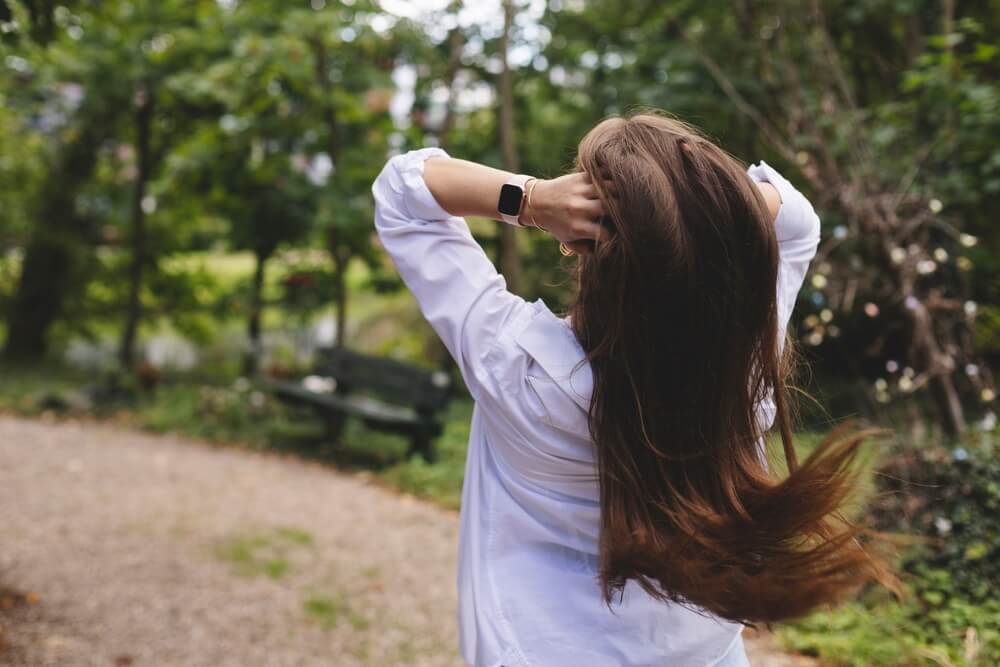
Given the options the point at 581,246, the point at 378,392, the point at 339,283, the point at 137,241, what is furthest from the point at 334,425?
the point at 581,246

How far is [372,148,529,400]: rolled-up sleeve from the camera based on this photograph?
1.22 meters

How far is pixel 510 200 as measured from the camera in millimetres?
1267

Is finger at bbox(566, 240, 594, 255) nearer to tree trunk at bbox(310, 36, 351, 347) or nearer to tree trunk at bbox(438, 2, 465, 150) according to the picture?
tree trunk at bbox(310, 36, 351, 347)

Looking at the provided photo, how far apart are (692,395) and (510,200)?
1.32ft

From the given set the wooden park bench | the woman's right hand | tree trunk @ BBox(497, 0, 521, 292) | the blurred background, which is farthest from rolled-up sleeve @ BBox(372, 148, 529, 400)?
tree trunk @ BBox(497, 0, 521, 292)

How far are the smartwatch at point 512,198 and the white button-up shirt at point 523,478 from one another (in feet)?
0.24

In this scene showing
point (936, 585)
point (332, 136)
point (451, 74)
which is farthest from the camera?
point (451, 74)

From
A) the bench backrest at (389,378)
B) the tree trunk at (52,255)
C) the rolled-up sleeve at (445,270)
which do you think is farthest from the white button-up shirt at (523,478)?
the tree trunk at (52,255)

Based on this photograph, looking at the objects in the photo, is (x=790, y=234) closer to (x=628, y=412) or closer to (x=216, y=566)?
(x=628, y=412)

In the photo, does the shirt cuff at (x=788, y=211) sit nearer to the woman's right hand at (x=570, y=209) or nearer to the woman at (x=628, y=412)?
the woman at (x=628, y=412)

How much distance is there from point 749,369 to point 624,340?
0.22 m

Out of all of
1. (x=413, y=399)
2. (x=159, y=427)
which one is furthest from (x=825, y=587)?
(x=159, y=427)

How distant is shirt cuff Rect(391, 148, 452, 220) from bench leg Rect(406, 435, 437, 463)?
20.0 feet

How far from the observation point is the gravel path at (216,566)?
3.85 m
